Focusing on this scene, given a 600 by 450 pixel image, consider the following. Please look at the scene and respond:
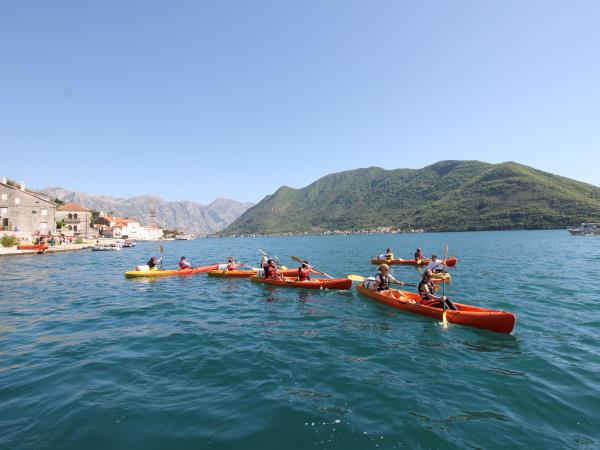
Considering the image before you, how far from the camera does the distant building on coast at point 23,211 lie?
Answer: 59.2 metres

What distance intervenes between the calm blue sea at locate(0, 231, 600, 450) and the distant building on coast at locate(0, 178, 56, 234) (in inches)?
2296

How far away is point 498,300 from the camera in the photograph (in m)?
18.0

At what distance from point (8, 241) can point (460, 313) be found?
217 ft

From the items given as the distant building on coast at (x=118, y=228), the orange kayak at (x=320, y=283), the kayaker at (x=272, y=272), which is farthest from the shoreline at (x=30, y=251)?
the distant building on coast at (x=118, y=228)

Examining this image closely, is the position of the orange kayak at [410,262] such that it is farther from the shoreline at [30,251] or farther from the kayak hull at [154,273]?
the shoreline at [30,251]

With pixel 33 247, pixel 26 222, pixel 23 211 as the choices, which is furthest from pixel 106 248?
pixel 33 247

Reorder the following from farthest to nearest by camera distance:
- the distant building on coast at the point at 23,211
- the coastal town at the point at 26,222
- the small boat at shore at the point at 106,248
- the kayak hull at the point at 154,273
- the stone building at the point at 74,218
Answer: the stone building at the point at 74,218 → the small boat at shore at the point at 106,248 → the distant building on coast at the point at 23,211 → the coastal town at the point at 26,222 → the kayak hull at the point at 154,273

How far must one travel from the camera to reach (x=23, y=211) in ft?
202

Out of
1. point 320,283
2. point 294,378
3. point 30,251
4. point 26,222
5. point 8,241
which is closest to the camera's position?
point 294,378

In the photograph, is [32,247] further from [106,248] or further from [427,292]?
[427,292]

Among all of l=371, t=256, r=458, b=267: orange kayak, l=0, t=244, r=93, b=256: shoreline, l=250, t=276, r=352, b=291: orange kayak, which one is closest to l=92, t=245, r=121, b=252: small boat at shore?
l=0, t=244, r=93, b=256: shoreline

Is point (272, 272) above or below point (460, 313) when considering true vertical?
above

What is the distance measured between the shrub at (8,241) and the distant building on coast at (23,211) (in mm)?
8975

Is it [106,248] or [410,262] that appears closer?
[410,262]
